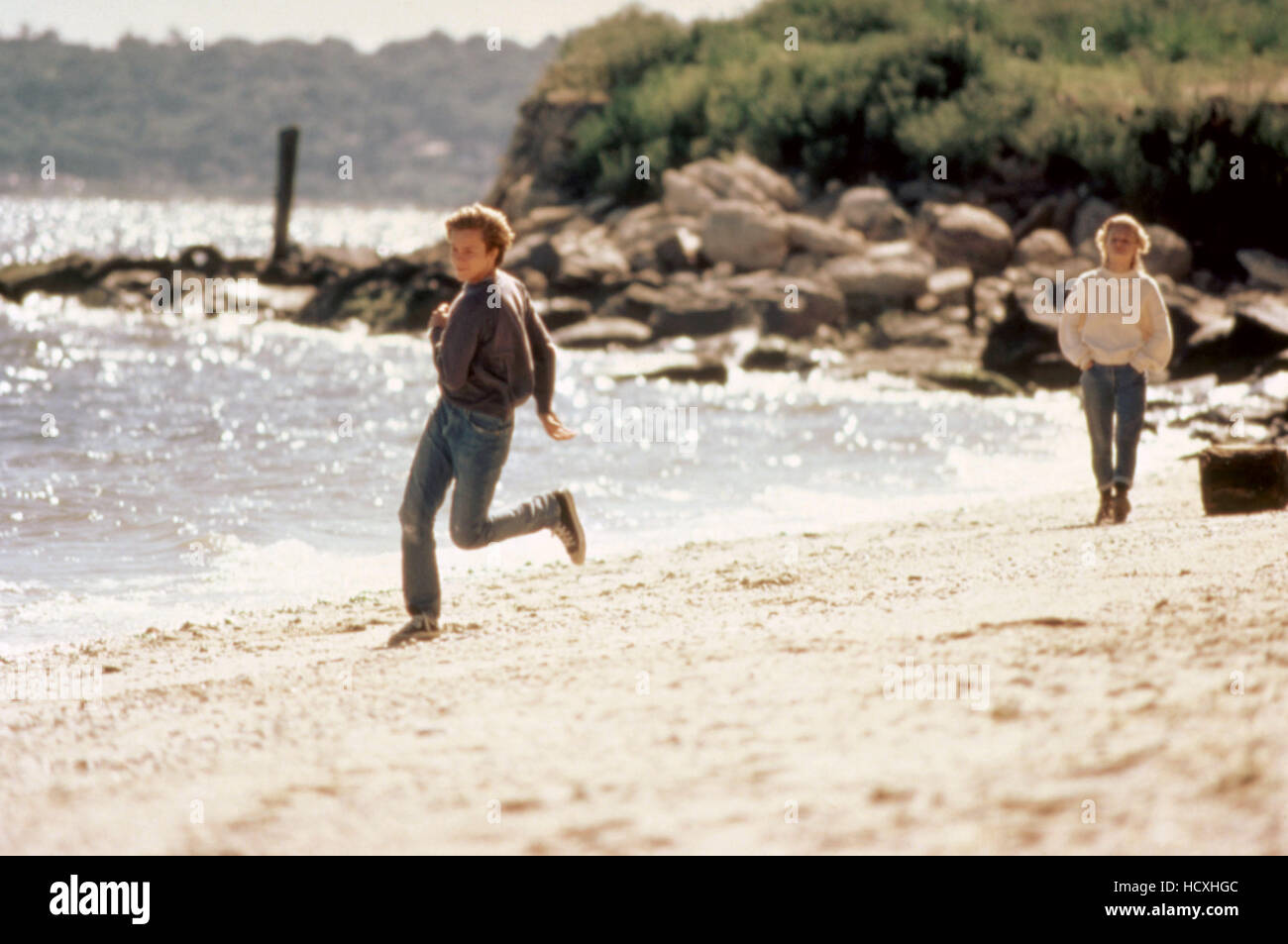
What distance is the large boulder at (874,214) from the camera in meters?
23.7

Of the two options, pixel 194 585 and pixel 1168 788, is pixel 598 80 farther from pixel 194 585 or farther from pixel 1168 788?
pixel 1168 788

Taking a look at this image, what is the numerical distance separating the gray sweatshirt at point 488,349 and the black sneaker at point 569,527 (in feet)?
3.06

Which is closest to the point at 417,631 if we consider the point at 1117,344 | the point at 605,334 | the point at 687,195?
the point at 1117,344

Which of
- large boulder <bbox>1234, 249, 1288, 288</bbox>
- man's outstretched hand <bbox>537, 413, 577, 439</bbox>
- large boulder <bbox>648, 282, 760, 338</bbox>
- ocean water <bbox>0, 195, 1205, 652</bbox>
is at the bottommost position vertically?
ocean water <bbox>0, 195, 1205, 652</bbox>

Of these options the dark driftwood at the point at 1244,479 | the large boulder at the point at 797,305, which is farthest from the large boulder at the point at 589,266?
the dark driftwood at the point at 1244,479

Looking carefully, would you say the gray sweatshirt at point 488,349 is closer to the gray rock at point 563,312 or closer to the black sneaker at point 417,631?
the black sneaker at point 417,631

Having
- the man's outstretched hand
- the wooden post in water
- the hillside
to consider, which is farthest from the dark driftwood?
the wooden post in water

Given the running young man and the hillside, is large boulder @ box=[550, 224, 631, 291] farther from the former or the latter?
the running young man

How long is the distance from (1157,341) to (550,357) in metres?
3.47

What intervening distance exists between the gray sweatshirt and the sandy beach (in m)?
0.90

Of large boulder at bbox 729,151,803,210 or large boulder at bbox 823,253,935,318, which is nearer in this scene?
large boulder at bbox 823,253,935,318

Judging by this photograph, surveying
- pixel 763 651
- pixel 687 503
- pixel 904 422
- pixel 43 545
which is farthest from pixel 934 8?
pixel 763 651

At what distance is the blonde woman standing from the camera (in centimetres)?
764
